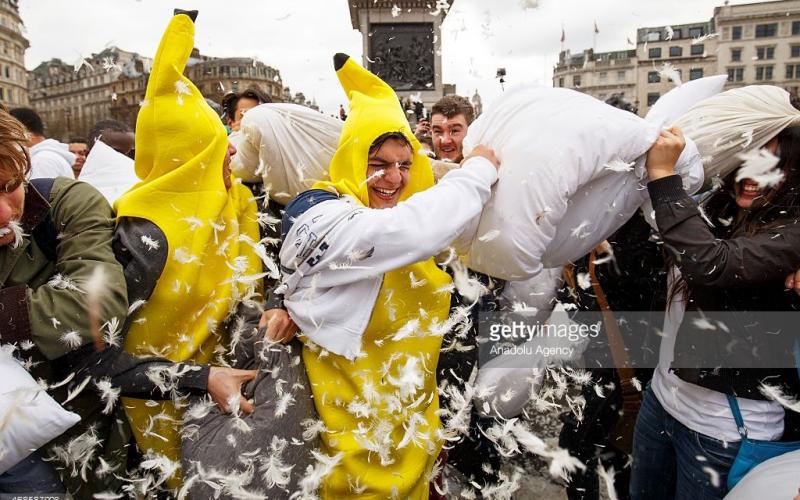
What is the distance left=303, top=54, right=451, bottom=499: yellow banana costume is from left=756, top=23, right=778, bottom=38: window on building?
61.5m

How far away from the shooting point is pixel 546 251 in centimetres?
176

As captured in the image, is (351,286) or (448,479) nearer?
(351,286)

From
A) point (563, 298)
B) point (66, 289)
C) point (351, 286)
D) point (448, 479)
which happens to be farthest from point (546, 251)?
point (448, 479)

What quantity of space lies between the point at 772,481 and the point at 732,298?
60cm

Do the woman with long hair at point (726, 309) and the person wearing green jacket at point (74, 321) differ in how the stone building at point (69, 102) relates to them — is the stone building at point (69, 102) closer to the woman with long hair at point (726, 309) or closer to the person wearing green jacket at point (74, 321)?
the person wearing green jacket at point (74, 321)

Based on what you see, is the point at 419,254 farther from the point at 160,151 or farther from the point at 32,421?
the point at 32,421

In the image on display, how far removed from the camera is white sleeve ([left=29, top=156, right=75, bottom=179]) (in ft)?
12.4

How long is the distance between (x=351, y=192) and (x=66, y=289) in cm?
95

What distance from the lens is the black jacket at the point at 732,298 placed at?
5.35 ft

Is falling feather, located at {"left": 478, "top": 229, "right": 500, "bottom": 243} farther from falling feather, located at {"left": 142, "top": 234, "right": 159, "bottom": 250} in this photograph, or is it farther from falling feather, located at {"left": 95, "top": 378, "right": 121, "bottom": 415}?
falling feather, located at {"left": 95, "top": 378, "right": 121, "bottom": 415}

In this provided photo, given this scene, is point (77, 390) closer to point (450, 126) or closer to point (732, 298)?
point (732, 298)

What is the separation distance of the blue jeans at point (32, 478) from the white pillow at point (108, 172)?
1325mm

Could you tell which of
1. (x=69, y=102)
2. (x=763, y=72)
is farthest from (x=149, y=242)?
(x=763, y=72)

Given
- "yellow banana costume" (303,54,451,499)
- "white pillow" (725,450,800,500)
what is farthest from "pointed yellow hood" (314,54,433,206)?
"white pillow" (725,450,800,500)
